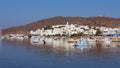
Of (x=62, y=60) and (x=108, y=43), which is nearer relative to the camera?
(x=62, y=60)

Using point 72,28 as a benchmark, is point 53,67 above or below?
below

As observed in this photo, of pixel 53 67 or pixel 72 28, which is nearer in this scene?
pixel 53 67

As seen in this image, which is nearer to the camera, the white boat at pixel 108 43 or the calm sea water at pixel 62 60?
the calm sea water at pixel 62 60

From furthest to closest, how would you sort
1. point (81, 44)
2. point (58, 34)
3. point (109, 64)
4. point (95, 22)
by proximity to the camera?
point (95, 22)
point (58, 34)
point (81, 44)
point (109, 64)

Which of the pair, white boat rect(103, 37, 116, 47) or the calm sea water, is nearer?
the calm sea water

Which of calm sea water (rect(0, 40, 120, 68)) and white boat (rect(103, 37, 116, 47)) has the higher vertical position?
white boat (rect(103, 37, 116, 47))

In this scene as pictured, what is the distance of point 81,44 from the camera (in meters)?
50.2

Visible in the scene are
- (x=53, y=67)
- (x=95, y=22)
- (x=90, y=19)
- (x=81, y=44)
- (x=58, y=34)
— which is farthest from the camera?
(x=90, y=19)

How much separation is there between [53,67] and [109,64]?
4.49m

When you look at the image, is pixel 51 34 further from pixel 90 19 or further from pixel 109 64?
pixel 109 64

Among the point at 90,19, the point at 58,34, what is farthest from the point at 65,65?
the point at 90,19

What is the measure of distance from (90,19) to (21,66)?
542 feet

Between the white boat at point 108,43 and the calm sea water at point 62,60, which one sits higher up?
the white boat at point 108,43

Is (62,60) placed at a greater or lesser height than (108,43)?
lesser
